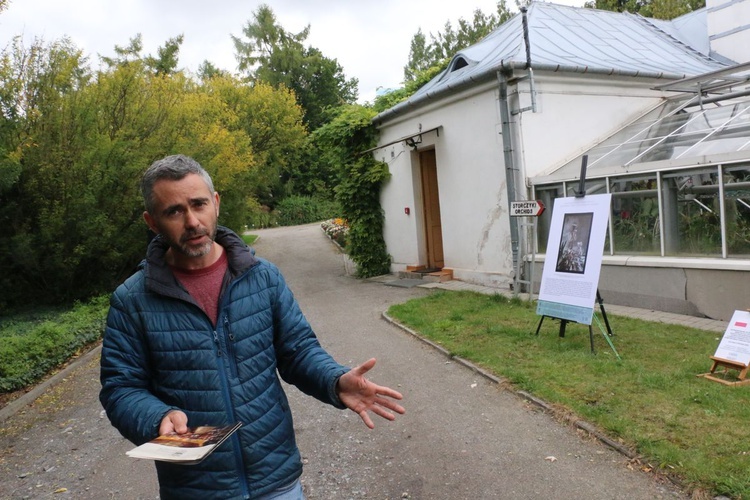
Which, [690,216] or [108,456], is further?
[690,216]

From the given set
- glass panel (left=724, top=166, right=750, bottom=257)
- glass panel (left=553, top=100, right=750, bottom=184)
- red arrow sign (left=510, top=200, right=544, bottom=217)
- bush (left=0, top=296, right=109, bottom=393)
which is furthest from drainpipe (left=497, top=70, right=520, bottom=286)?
bush (left=0, top=296, right=109, bottom=393)

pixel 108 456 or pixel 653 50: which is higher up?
pixel 653 50

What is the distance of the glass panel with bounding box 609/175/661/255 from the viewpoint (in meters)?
9.18

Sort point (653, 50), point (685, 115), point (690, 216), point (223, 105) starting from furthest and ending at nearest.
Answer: point (223, 105) < point (653, 50) < point (685, 115) < point (690, 216)

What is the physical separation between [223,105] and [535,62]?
1791cm

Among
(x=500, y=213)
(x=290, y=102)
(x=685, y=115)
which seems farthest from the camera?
(x=290, y=102)

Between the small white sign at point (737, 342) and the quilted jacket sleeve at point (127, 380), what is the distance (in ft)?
17.9

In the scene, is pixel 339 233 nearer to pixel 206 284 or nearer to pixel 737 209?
pixel 737 209

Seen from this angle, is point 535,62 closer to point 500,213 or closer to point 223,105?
point 500,213

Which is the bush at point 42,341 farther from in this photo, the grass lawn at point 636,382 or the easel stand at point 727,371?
the easel stand at point 727,371

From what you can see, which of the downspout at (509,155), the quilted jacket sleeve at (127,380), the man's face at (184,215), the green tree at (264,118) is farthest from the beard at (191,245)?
the green tree at (264,118)

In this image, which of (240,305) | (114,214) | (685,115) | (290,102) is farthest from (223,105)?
(240,305)

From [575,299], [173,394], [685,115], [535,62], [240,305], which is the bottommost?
[575,299]

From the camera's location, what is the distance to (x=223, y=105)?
83.9 feet
